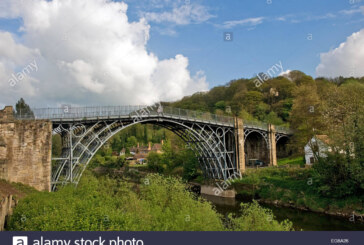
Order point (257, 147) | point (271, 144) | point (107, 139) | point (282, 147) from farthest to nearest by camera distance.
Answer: point (282, 147) < point (257, 147) < point (271, 144) < point (107, 139)

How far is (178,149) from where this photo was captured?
5081 centimetres

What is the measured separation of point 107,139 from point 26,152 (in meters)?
6.89

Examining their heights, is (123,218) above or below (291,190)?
above

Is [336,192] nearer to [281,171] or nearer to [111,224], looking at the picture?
[281,171]

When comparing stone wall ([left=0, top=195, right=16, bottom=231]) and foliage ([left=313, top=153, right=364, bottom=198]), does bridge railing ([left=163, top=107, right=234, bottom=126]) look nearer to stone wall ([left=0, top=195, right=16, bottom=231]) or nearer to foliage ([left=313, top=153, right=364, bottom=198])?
foliage ([left=313, top=153, right=364, bottom=198])

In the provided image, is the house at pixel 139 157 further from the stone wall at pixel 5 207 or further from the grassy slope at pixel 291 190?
the stone wall at pixel 5 207

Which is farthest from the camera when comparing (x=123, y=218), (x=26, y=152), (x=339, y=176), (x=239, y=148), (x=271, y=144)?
(x=271, y=144)

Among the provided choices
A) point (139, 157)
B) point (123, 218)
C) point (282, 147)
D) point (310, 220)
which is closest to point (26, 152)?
point (123, 218)

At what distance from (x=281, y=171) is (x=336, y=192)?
31.6ft

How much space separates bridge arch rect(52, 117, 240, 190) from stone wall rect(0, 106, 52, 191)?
Answer: 4.11ft

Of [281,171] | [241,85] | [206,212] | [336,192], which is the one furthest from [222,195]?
[241,85]

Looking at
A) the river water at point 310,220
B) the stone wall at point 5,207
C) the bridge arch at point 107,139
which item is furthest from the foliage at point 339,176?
the stone wall at point 5,207

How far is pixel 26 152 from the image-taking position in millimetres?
20906

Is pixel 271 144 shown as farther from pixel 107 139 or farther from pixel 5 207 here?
pixel 5 207
